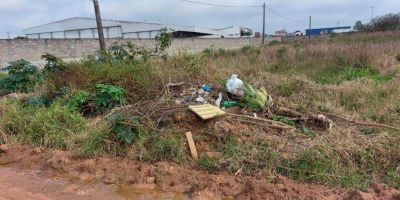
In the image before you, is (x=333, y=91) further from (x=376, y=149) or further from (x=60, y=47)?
(x=60, y=47)

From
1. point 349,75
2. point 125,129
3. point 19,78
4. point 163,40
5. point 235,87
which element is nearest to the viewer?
point 125,129

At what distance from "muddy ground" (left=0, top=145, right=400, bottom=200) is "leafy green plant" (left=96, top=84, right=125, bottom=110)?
170 cm

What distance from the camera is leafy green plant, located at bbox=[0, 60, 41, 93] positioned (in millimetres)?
8352

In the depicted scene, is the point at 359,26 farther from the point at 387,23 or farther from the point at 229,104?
the point at 229,104

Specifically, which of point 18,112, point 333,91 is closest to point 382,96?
point 333,91

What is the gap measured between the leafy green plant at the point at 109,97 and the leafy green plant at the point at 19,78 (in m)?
2.97

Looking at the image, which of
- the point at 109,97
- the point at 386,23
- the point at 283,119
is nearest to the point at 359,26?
the point at 386,23

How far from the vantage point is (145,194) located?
140 inches

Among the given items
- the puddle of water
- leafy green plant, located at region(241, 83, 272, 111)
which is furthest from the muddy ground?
leafy green plant, located at region(241, 83, 272, 111)

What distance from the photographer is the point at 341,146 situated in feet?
13.4

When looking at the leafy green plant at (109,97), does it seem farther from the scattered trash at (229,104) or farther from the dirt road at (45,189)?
the dirt road at (45,189)

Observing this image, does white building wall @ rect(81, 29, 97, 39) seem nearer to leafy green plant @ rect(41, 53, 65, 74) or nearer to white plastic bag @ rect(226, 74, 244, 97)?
leafy green plant @ rect(41, 53, 65, 74)

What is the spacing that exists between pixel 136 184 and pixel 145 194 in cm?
25

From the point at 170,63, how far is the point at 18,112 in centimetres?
342
